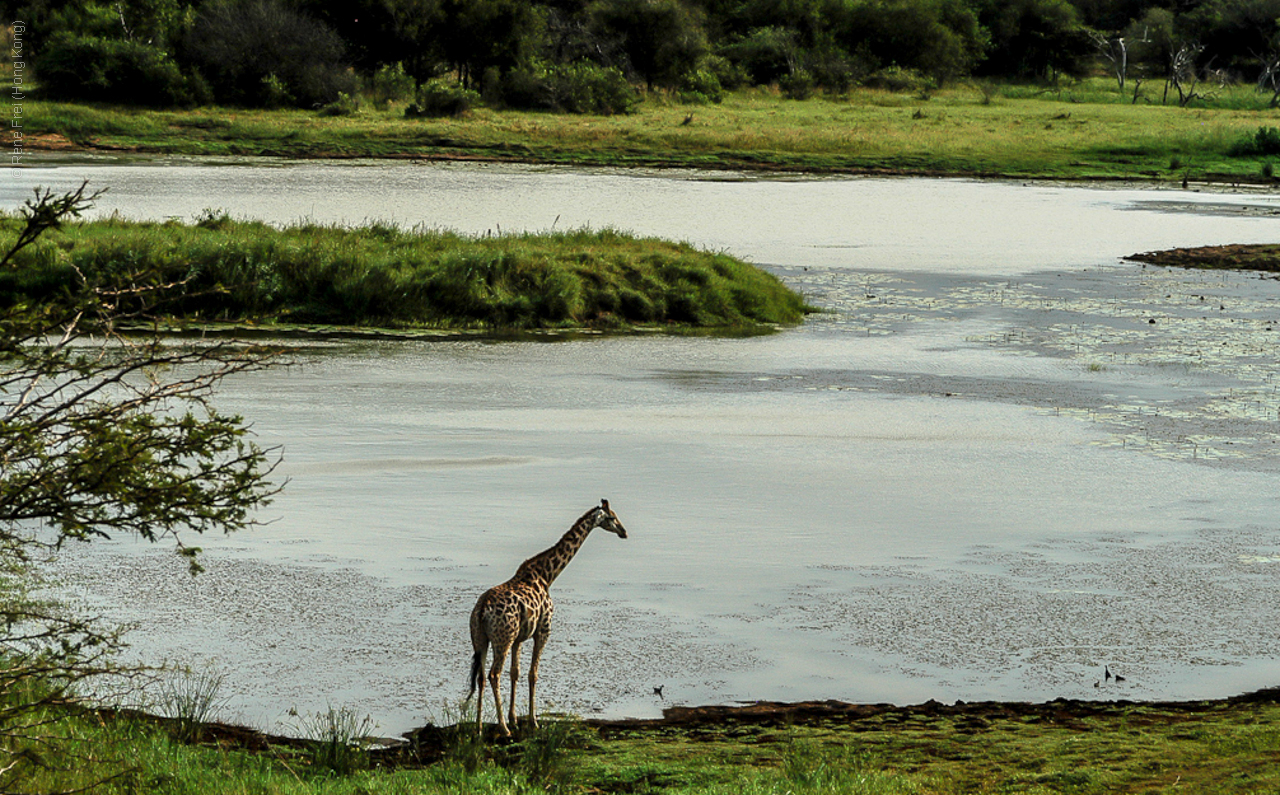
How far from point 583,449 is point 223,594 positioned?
539cm

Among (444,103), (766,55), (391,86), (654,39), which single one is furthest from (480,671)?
(766,55)

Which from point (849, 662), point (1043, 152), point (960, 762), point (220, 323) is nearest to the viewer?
point (960, 762)

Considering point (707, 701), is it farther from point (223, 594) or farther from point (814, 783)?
point (223, 594)

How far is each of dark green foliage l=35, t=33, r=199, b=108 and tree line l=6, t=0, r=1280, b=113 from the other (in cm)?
7

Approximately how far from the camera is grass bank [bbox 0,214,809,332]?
23359mm

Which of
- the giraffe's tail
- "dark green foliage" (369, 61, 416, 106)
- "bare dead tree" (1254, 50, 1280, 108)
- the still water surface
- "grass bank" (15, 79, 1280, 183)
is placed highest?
"bare dead tree" (1254, 50, 1280, 108)

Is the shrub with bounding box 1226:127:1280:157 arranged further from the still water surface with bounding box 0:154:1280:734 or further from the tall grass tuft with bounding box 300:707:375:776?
the tall grass tuft with bounding box 300:707:375:776

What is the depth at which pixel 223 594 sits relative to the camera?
35.2ft

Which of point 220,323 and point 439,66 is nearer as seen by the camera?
point 220,323

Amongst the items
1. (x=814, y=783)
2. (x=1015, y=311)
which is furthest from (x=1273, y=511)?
(x=1015, y=311)

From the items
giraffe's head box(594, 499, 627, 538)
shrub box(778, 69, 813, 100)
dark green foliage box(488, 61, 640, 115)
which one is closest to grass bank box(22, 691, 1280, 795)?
giraffe's head box(594, 499, 627, 538)

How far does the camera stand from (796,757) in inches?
298

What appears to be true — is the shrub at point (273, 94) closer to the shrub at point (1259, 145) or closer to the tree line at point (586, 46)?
the tree line at point (586, 46)

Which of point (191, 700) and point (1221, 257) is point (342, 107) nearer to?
point (1221, 257)
